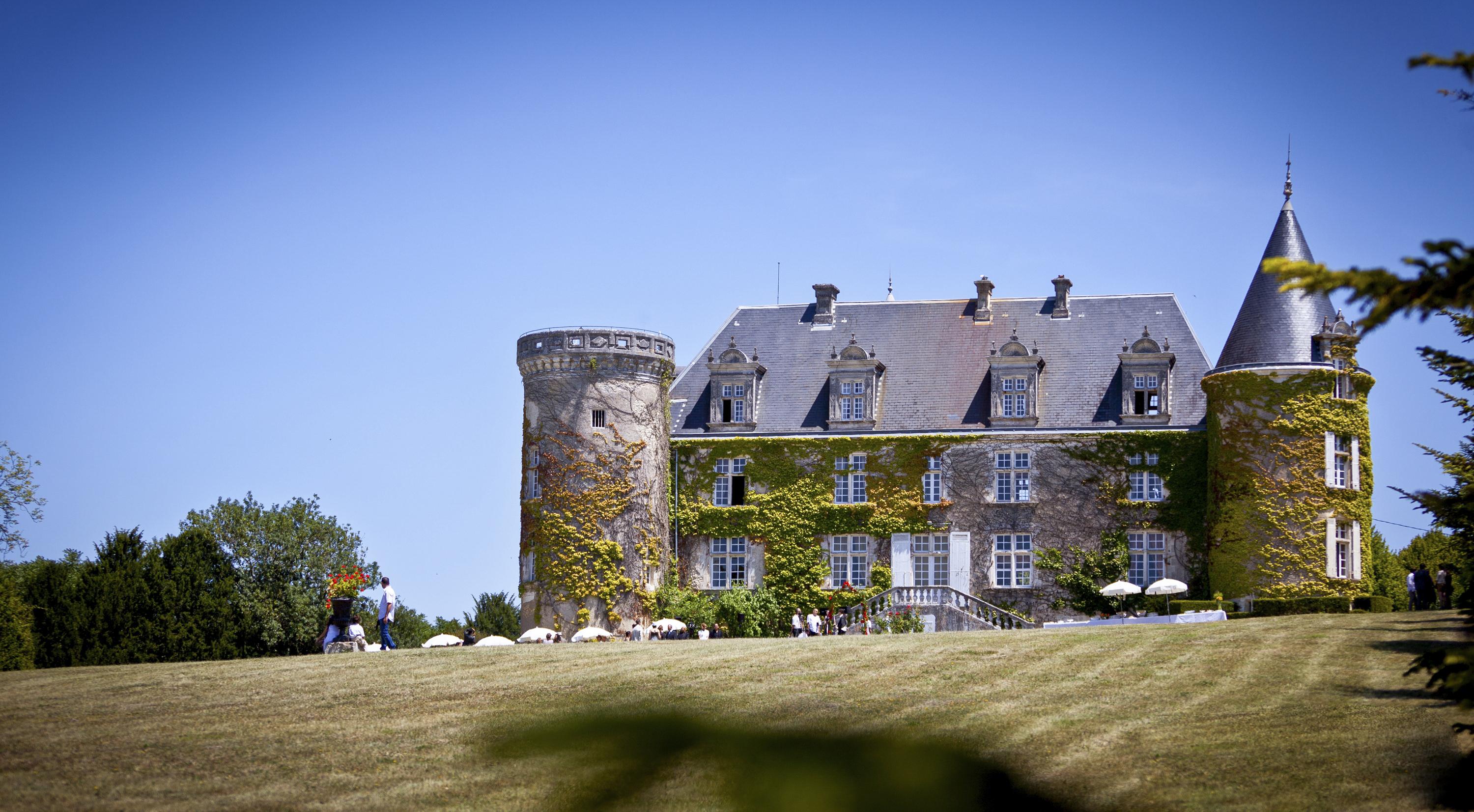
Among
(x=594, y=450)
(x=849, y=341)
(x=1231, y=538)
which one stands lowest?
(x=1231, y=538)

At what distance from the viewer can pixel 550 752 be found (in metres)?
Result: 2.86

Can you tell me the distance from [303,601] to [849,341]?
2798cm

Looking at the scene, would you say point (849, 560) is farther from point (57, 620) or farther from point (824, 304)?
point (57, 620)

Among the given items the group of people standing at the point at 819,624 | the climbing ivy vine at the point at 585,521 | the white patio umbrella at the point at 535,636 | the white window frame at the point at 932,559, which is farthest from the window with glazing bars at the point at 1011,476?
the white patio umbrella at the point at 535,636

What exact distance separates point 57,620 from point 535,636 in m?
12.8

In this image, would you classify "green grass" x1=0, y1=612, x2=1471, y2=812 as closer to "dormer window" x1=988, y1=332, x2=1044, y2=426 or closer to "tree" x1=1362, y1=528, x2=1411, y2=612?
"dormer window" x1=988, y1=332, x2=1044, y2=426

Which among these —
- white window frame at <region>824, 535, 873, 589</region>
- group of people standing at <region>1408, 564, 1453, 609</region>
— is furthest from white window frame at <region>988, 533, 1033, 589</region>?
group of people standing at <region>1408, 564, 1453, 609</region>

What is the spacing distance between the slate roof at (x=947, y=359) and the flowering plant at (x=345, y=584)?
18.7 m

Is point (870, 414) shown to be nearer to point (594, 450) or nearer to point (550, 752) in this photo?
point (594, 450)

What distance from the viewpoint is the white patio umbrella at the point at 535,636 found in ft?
137

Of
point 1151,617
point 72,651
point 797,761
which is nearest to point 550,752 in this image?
point 797,761

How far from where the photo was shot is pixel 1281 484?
142 ft

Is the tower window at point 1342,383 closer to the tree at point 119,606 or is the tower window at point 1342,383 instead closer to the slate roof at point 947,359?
the slate roof at point 947,359

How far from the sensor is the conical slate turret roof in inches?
1753
